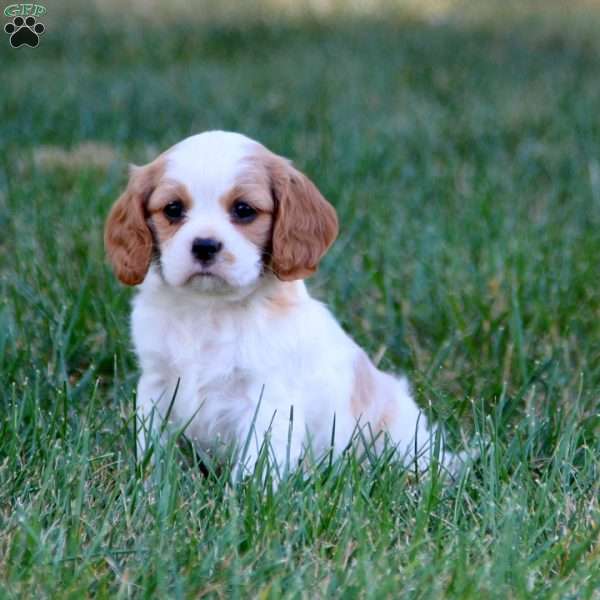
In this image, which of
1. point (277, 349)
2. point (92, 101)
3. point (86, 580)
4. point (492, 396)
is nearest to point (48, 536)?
point (86, 580)

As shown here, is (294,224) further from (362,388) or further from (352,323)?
(352,323)

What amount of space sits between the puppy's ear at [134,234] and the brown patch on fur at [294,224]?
1.22ft

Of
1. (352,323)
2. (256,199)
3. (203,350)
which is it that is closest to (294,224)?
(256,199)

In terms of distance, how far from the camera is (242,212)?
3.56 m

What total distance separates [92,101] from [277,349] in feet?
17.1

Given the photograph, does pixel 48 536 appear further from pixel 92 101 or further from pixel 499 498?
pixel 92 101

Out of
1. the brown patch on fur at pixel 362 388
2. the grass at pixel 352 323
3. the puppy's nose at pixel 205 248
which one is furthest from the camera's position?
the brown patch on fur at pixel 362 388

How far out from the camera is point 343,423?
3.83 meters

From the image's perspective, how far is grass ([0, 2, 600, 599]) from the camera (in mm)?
2912

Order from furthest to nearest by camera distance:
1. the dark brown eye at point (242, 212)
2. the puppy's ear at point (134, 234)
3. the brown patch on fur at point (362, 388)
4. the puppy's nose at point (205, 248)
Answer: the brown patch on fur at point (362, 388) < the puppy's ear at point (134, 234) < the dark brown eye at point (242, 212) < the puppy's nose at point (205, 248)

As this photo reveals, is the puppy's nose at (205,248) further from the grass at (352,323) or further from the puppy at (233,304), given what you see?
the grass at (352,323)

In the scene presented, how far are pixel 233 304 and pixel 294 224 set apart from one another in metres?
0.31

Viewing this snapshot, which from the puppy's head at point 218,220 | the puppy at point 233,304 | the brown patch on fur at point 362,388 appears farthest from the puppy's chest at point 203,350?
the brown patch on fur at point 362,388

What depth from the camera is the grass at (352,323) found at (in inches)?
115
